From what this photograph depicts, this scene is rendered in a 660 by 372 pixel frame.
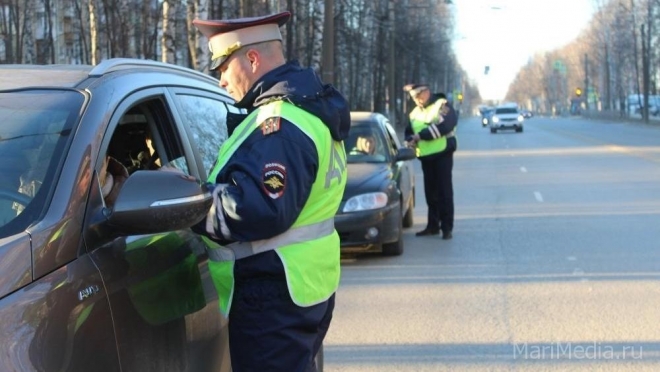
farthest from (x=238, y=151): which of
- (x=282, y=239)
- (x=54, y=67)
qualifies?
(x=54, y=67)

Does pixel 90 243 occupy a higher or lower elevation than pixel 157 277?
higher

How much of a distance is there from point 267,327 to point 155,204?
62cm

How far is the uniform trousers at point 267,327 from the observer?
109 inches

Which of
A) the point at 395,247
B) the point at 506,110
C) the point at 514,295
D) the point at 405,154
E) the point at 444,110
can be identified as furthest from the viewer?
the point at 506,110

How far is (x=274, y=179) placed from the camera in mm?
2699

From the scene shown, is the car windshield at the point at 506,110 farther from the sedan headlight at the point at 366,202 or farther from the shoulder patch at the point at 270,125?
the shoulder patch at the point at 270,125

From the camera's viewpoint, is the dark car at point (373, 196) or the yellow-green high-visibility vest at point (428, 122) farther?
the yellow-green high-visibility vest at point (428, 122)

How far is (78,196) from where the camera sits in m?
2.45

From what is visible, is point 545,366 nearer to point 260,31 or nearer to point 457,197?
point 260,31

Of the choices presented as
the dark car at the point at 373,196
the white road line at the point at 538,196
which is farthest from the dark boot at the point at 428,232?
the white road line at the point at 538,196

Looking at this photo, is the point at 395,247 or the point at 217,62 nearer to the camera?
the point at 217,62

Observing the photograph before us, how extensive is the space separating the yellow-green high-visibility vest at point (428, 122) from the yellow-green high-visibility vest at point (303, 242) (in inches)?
307

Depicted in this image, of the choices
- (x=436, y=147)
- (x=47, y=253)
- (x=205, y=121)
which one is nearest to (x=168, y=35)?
(x=436, y=147)

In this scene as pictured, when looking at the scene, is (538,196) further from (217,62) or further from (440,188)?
(217,62)
